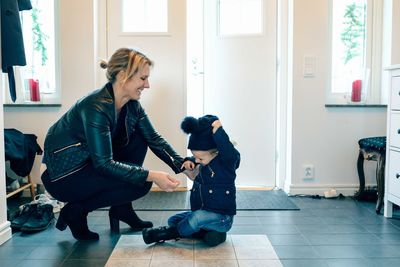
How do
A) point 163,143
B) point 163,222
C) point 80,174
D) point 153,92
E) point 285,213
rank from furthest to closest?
1. point 153,92
2. point 285,213
3. point 163,222
4. point 163,143
5. point 80,174

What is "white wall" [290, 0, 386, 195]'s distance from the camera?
10.9 ft

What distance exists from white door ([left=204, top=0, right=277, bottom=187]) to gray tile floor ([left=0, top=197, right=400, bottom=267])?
862mm

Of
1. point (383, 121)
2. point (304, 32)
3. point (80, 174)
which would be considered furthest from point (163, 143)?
point (383, 121)

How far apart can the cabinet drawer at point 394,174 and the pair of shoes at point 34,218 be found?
1939 mm

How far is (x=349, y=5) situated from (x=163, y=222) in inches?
83.6

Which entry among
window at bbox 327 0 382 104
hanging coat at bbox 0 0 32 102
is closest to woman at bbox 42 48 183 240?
hanging coat at bbox 0 0 32 102

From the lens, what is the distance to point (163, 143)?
245cm

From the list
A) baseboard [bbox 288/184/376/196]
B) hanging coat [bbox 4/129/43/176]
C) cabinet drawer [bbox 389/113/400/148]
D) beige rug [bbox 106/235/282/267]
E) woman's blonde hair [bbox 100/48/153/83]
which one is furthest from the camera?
baseboard [bbox 288/184/376/196]

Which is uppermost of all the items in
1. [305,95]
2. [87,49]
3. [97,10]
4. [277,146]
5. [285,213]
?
[97,10]

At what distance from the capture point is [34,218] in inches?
100

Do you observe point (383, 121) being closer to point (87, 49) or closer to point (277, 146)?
point (277, 146)

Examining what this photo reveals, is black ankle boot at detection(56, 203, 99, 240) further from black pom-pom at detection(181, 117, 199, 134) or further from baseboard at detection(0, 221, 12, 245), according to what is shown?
black pom-pom at detection(181, 117, 199, 134)

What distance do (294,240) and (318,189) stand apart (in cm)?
117

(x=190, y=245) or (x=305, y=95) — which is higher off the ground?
(x=305, y=95)
